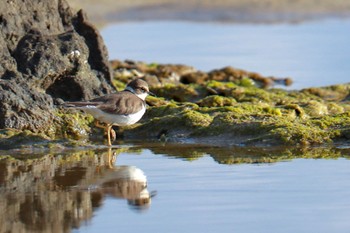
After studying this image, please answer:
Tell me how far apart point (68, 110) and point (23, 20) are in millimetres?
1296

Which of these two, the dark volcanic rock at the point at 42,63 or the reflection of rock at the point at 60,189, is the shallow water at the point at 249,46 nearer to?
the dark volcanic rock at the point at 42,63

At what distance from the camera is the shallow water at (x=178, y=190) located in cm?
726

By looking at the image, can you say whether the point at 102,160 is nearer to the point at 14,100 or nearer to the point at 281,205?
the point at 14,100

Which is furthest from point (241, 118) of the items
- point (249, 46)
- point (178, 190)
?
point (249, 46)

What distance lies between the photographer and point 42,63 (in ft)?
38.0

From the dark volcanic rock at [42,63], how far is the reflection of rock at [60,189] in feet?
3.12

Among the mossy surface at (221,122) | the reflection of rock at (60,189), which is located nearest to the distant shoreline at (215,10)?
the mossy surface at (221,122)

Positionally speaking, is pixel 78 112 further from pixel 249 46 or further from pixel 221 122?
pixel 249 46

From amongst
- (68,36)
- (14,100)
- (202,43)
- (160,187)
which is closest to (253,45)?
(202,43)

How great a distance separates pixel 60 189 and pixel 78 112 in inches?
129

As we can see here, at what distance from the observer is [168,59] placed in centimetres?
2027

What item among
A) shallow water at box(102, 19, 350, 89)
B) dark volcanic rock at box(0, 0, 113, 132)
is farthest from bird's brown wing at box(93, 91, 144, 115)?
shallow water at box(102, 19, 350, 89)

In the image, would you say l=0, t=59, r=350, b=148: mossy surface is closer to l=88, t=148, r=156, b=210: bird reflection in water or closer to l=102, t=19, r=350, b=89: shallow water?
l=88, t=148, r=156, b=210: bird reflection in water

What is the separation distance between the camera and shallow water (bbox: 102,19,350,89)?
1898 cm
